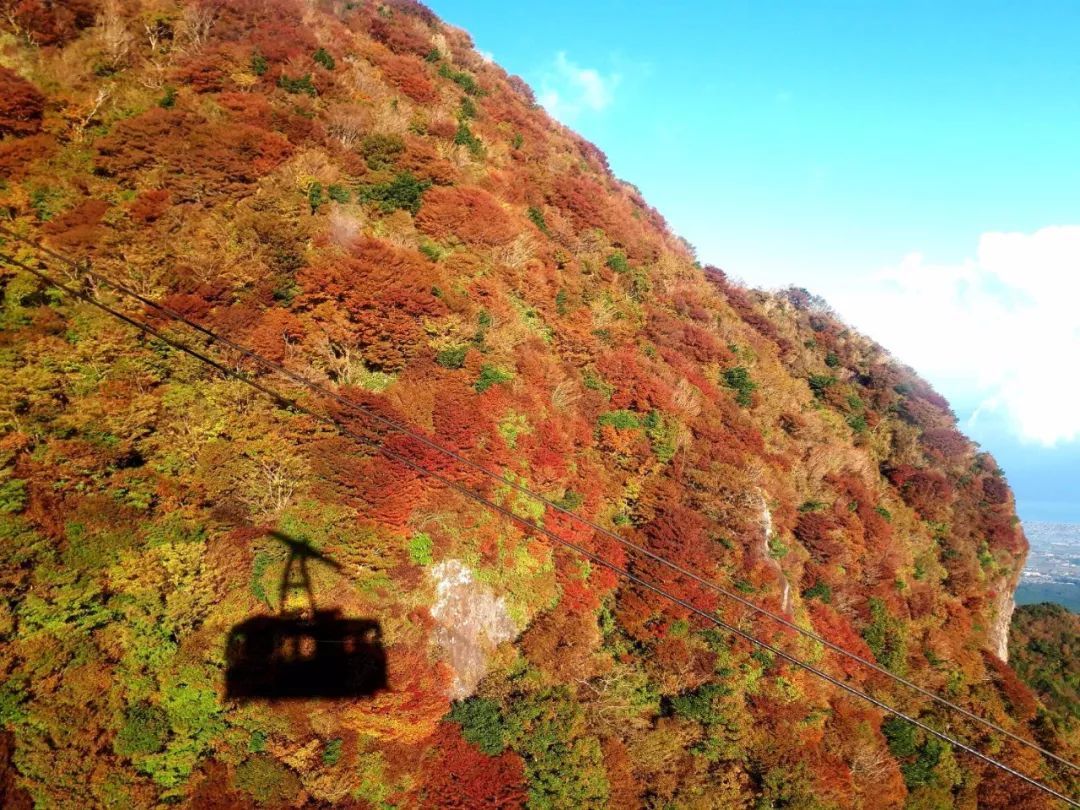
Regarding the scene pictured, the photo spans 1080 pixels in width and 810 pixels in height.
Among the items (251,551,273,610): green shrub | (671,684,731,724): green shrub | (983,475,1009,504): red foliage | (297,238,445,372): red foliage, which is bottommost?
(671,684,731,724): green shrub

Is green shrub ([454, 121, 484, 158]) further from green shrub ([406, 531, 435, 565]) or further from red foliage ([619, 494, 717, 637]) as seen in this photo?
green shrub ([406, 531, 435, 565])

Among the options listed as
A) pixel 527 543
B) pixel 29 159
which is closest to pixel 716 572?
pixel 527 543

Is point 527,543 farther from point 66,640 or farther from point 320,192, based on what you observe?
point 320,192

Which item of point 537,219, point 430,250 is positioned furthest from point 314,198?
point 537,219

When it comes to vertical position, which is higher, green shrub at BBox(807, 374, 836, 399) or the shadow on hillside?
green shrub at BBox(807, 374, 836, 399)

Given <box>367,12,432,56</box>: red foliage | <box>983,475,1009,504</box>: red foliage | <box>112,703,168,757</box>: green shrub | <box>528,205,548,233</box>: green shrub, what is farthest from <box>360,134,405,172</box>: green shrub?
<box>983,475,1009,504</box>: red foliage

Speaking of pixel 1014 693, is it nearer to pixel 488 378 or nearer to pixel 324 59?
pixel 488 378

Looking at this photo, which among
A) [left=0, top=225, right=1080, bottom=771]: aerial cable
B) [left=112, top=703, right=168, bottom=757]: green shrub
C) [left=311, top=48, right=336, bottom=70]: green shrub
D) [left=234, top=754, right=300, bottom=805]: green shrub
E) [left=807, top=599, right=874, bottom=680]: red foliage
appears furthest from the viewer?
[left=807, top=599, right=874, bottom=680]: red foliage
